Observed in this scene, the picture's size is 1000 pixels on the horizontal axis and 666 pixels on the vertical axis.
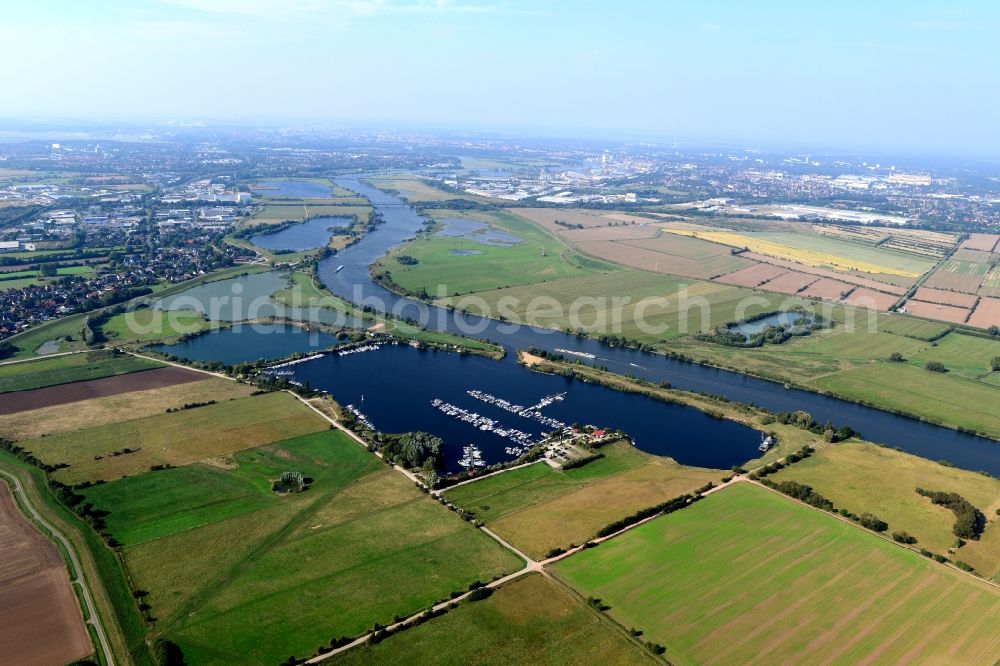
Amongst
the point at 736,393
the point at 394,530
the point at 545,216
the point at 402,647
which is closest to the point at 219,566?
the point at 394,530

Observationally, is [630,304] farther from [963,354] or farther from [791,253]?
[791,253]

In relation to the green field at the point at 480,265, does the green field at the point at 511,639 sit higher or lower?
lower

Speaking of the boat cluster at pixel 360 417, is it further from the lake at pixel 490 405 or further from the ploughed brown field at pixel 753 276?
the ploughed brown field at pixel 753 276

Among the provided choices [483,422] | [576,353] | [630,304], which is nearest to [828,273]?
[630,304]

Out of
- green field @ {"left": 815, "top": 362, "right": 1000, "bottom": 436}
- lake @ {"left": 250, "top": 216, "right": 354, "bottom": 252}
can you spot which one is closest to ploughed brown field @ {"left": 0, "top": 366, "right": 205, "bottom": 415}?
lake @ {"left": 250, "top": 216, "right": 354, "bottom": 252}

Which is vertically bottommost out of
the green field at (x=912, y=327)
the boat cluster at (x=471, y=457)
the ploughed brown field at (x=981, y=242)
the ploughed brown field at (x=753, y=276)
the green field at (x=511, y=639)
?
the green field at (x=511, y=639)

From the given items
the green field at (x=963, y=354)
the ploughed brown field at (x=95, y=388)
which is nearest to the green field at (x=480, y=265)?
the ploughed brown field at (x=95, y=388)
